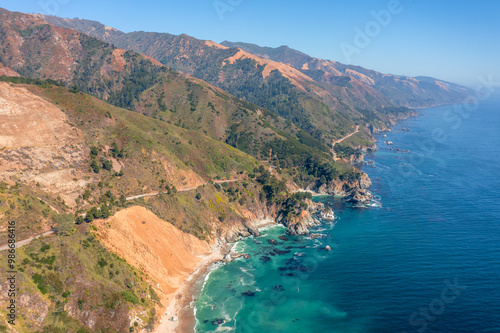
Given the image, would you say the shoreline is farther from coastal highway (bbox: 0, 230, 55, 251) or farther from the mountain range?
coastal highway (bbox: 0, 230, 55, 251)

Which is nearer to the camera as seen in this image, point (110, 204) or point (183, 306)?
point (183, 306)

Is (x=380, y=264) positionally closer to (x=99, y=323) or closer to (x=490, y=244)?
(x=490, y=244)

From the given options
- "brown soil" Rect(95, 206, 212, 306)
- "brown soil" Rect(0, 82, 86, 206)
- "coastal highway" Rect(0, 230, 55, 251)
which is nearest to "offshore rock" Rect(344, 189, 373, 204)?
"brown soil" Rect(95, 206, 212, 306)

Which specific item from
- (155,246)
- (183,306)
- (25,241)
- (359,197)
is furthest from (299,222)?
(25,241)

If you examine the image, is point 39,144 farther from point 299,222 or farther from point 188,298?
point 299,222

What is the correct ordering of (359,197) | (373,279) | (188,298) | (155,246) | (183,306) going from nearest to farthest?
1. (183,306)
2. (188,298)
3. (373,279)
4. (155,246)
5. (359,197)

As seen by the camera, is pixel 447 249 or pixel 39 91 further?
pixel 39 91

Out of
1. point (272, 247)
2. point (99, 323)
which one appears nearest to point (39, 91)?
point (99, 323)
